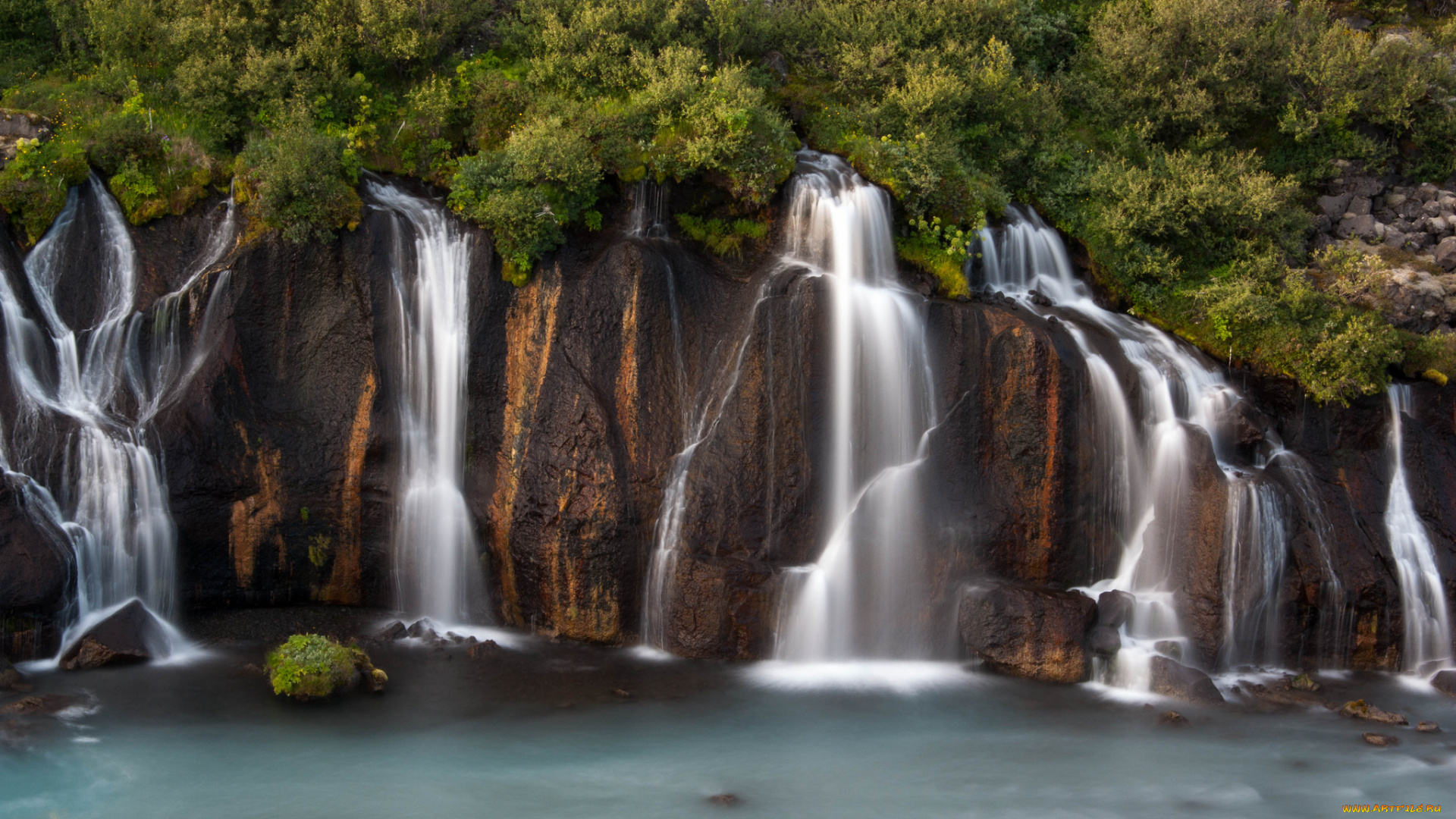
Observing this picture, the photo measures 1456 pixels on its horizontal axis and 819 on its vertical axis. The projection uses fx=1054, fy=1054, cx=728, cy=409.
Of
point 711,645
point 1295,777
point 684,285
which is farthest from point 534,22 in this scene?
point 1295,777

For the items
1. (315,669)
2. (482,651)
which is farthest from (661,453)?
(315,669)

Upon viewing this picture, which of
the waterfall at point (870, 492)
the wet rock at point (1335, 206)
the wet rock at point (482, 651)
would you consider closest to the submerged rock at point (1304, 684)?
the waterfall at point (870, 492)

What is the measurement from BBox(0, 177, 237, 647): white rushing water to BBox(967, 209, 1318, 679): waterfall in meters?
13.3

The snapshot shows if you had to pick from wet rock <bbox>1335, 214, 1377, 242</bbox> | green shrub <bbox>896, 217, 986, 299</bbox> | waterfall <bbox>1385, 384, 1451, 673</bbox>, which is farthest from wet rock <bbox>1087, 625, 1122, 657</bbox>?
wet rock <bbox>1335, 214, 1377, 242</bbox>

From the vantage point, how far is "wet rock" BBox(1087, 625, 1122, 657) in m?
14.1

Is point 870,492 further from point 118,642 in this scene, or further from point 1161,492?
point 118,642

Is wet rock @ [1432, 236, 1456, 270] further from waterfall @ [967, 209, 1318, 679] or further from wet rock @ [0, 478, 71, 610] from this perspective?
wet rock @ [0, 478, 71, 610]

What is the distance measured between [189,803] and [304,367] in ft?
23.3

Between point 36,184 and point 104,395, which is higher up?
point 36,184

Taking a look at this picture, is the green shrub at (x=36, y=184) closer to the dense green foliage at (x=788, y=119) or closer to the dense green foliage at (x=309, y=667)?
the dense green foliage at (x=788, y=119)

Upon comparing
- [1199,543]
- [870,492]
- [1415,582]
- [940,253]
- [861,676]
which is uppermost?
[940,253]

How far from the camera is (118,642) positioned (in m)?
13.9

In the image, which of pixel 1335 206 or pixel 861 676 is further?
pixel 1335 206

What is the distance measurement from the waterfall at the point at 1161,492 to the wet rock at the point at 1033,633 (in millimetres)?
593
